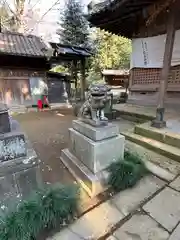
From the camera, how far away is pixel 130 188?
7.30ft

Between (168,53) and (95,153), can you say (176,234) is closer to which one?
(95,153)

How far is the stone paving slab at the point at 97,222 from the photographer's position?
5.32 ft

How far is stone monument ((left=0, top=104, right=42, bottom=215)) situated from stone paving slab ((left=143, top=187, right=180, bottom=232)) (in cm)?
140

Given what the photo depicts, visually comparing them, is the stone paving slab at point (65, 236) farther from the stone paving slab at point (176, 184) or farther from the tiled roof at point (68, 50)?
the tiled roof at point (68, 50)

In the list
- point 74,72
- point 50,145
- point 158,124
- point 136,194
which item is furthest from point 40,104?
point 136,194

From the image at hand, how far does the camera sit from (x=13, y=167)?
5.92 feet

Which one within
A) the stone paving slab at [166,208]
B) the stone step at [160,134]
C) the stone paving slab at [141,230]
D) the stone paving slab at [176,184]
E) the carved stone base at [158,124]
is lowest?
the stone paving slab at [141,230]

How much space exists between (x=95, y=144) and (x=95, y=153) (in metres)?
0.12

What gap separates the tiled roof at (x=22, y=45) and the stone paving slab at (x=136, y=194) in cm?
719

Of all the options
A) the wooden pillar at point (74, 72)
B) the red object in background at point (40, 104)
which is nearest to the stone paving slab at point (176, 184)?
the red object in background at point (40, 104)

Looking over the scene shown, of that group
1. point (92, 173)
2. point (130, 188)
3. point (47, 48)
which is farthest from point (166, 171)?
point (47, 48)

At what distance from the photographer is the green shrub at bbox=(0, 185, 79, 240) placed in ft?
4.77

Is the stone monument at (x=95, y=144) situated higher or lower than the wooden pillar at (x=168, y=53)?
lower

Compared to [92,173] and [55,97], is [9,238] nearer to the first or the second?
[92,173]
